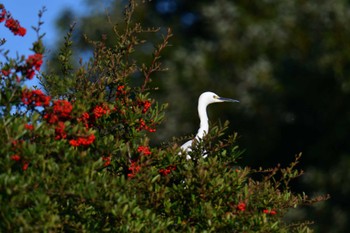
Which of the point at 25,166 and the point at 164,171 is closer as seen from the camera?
the point at 25,166

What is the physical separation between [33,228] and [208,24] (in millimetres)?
14699

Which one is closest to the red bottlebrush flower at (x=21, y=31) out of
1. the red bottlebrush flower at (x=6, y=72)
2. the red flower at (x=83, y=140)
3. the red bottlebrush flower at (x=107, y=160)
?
the red bottlebrush flower at (x=6, y=72)

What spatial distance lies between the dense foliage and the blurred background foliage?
8.08 metres

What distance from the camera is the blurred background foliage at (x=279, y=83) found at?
16.1 metres

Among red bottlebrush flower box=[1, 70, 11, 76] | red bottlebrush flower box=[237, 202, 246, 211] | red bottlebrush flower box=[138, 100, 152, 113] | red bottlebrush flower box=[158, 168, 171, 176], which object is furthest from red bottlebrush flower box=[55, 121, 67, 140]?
red bottlebrush flower box=[237, 202, 246, 211]

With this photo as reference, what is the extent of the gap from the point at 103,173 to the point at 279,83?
10655mm

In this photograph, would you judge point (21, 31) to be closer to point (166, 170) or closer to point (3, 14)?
point (3, 14)

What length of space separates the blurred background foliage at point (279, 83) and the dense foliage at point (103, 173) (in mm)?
8083

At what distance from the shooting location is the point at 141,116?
7.92m

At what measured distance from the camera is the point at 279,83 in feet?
57.0

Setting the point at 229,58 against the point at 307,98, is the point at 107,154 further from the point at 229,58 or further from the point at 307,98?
the point at 229,58

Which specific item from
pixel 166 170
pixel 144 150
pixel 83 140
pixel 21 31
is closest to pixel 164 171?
pixel 166 170

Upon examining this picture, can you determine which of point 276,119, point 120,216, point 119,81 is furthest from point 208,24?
point 120,216

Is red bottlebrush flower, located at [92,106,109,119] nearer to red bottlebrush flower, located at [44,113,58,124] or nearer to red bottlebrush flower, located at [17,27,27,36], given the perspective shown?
red bottlebrush flower, located at [44,113,58,124]
